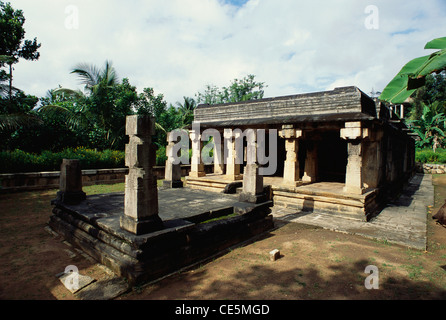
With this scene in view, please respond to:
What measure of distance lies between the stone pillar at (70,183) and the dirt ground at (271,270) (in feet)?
2.92

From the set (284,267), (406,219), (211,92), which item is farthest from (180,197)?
(211,92)

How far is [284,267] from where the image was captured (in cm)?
444

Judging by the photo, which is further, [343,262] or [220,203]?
[220,203]

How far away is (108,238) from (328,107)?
7939mm

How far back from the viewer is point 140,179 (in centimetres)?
400

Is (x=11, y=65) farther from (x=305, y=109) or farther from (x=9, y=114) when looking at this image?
(x=305, y=109)

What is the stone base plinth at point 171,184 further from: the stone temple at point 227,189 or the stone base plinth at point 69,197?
the stone base plinth at point 69,197

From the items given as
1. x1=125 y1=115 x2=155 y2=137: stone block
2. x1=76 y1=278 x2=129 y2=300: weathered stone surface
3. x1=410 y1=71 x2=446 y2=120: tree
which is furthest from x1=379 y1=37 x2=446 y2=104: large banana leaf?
x1=410 y1=71 x2=446 y2=120: tree

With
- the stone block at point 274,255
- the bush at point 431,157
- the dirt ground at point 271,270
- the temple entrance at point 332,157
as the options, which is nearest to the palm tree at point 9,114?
the dirt ground at point 271,270

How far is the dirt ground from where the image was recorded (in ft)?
11.7

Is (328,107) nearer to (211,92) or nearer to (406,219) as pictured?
(406,219)

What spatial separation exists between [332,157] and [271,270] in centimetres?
1082

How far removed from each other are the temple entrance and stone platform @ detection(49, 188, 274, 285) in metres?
8.03

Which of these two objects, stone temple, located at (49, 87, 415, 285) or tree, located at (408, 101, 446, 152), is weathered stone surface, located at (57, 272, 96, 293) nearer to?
stone temple, located at (49, 87, 415, 285)
